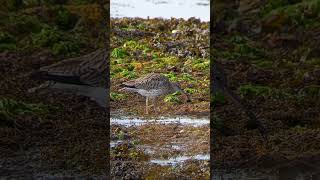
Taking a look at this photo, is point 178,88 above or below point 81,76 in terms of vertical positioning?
below

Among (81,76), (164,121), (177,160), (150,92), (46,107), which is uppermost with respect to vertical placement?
(81,76)

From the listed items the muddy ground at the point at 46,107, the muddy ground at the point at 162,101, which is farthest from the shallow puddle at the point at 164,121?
the muddy ground at the point at 46,107

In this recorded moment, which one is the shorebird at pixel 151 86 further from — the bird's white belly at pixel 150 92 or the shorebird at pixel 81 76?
the shorebird at pixel 81 76

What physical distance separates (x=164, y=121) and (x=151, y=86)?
325 millimetres

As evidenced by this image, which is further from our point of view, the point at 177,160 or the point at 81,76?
the point at 81,76

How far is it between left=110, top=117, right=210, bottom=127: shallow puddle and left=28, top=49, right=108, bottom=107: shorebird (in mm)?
226

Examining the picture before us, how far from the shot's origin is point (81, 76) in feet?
19.1

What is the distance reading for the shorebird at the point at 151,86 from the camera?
575 centimetres

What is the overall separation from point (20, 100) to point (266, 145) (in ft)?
7.20

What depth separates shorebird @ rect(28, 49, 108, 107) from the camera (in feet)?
19.1

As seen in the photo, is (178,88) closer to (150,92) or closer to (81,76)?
(150,92)

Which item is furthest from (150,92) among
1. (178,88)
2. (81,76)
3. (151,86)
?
(81,76)

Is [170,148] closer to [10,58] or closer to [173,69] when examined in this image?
[173,69]

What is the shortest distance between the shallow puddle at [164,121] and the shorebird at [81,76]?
A: 0.23 m
